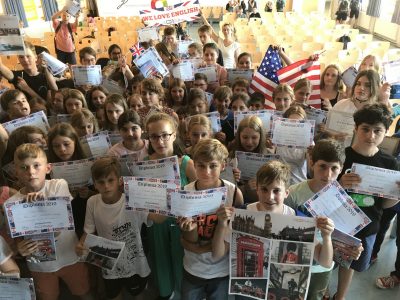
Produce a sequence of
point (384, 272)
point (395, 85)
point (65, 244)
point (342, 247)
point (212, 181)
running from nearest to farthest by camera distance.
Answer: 1. point (342, 247)
2. point (212, 181)
3. point (65, 244)
4. point (384, 272)
5. point (395, 85)

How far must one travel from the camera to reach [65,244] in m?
2.26

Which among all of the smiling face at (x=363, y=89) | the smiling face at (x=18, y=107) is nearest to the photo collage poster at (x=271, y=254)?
the smiling face at (x=363, y=89)

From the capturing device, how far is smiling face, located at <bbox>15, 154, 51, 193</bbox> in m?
2.15

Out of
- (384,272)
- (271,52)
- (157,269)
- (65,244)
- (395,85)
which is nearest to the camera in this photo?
(65,244)

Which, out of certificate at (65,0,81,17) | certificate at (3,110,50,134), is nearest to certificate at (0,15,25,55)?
certificate at (3,110,50,134)

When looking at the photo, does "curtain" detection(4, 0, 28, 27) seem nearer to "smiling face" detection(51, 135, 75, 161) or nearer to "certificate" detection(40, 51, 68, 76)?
"certificate" detection(40, 51, 68, 76)

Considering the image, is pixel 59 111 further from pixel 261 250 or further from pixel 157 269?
pixel 261 250

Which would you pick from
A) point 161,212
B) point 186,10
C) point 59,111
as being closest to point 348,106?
point 161,212

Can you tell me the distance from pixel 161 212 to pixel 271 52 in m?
3.37

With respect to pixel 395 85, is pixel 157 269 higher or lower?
lower

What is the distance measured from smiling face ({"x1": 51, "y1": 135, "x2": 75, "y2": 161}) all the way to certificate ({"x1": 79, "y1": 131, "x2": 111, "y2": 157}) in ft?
0.44

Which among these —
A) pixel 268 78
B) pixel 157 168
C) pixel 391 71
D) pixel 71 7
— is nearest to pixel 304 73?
pixel 268 78

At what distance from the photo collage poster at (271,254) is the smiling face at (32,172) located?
129 centimetres

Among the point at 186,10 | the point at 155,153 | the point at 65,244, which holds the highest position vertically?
the point at 186,10
